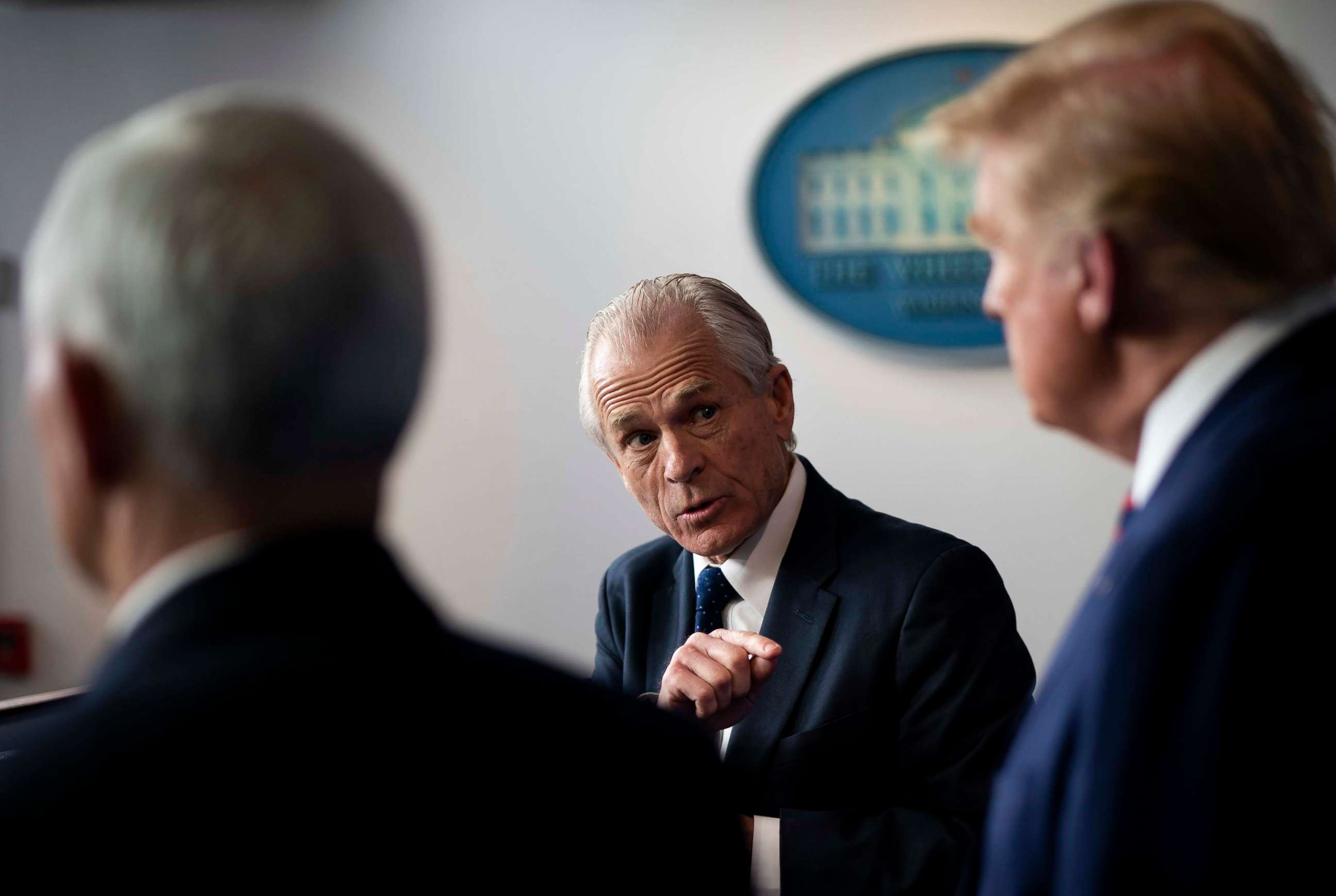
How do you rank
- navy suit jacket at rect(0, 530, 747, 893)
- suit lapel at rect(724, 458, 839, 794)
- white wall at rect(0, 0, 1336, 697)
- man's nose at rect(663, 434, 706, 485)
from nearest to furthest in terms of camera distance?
navy suit jacket at rect(0, 530, 747, 893), suit lapel at rect(724, 458, 839, 794), man's nose at rect(663, 434, 706, 485), white wall at rect(0, 0, 1336, 697)

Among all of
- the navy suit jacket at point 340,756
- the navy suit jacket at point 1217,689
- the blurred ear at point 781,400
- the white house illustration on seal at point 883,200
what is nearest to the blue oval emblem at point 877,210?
the white house illustration on seal at point 883,200

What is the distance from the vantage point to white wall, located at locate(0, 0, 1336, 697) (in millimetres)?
3066

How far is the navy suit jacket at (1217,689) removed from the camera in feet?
2.56

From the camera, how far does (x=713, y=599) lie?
1875 millimetres

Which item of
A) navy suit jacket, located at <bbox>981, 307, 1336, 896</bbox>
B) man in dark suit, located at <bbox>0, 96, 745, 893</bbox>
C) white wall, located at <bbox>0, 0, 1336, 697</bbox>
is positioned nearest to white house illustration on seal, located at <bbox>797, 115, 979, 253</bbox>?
white wall, located at <bbox>0, 0, 1336, 697</bbox>

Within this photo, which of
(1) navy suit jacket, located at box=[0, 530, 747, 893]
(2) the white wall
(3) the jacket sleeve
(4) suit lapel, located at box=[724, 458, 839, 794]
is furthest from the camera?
(2) the white wall

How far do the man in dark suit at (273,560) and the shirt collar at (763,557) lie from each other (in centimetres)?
113

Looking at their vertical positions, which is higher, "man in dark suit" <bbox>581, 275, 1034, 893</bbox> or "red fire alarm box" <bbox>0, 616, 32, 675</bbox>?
"man in dark suit" <bbox>581, 275, 1034, 893</bbox>

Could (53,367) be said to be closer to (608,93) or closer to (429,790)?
(429,790)

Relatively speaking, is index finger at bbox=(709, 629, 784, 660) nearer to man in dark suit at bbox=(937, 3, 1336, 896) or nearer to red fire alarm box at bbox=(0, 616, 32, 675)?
man in dark suit at bbox=(937, 3, 1336, 896)

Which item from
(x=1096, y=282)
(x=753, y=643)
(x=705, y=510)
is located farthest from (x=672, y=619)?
(x=1096, y=282)

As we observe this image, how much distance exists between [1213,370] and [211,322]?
26.3 inches

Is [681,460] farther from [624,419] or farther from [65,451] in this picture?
[65,451]

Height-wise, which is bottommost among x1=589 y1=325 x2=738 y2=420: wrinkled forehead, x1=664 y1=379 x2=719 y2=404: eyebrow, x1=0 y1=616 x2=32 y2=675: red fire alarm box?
x1=0 y1=616 x2=32 y2=675: red fire alarm box
